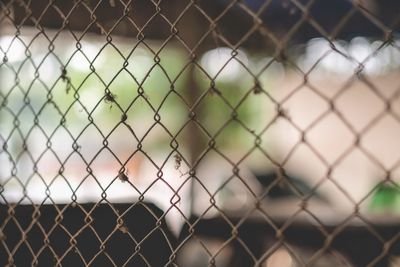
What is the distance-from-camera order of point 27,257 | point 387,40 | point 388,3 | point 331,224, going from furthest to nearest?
1. point 388,3
2. point 331,224
3. point 27,257
4. point 387,40

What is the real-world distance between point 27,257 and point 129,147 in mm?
5354

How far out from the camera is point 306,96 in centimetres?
1043

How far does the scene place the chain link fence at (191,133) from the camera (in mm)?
1575

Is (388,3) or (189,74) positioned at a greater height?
(388,3)

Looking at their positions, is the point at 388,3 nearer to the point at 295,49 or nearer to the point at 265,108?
the point at 295,49

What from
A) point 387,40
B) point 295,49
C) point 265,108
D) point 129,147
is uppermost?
point 387,40

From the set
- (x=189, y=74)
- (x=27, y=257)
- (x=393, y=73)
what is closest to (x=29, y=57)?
(x=27, y=257)

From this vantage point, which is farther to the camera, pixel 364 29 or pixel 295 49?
pixel 295 49

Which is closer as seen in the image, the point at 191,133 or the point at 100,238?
the point at 100,238

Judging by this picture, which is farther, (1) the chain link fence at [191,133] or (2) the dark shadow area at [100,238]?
(2) the dark shadow area at [100,238]

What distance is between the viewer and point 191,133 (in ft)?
24.1

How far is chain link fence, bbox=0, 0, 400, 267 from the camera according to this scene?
1.58 metres

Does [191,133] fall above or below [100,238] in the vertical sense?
below

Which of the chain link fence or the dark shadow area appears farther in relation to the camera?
the dark shadow area
